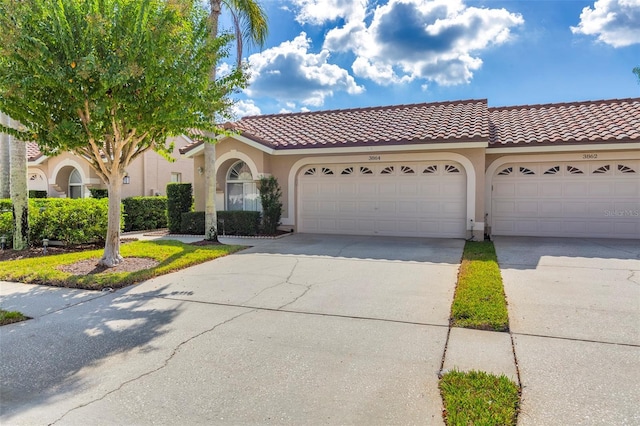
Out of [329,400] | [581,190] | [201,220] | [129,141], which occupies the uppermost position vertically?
[129,141]

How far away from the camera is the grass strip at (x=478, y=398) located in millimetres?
2869

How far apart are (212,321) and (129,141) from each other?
5018mm

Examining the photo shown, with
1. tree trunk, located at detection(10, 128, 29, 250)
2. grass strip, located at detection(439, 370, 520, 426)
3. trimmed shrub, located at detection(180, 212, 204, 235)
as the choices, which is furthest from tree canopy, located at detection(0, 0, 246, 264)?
grass strip, located at detection(439, 370, 520, 426)

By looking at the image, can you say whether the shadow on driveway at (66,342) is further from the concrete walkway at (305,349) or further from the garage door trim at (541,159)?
the garage door trim at (541,159)

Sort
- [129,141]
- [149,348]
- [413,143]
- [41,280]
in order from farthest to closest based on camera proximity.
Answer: [413,143], [129,141], [41,280], [149,348]

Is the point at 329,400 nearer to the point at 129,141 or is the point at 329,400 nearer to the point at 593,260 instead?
the point at 129,141

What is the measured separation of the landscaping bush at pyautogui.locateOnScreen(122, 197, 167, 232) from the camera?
15.9 meters

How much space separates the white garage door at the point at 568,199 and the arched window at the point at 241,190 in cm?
838

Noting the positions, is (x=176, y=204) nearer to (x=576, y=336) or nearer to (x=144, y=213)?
(x=144, y=213)

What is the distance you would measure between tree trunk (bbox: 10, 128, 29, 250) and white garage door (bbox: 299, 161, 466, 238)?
8.07m

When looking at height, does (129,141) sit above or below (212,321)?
above

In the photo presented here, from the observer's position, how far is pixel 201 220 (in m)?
14.0

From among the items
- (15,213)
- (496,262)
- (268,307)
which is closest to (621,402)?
(268,307)

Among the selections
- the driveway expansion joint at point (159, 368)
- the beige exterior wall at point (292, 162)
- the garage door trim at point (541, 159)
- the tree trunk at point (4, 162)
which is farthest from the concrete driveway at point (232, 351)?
the tree trunk at point (4, 162)
